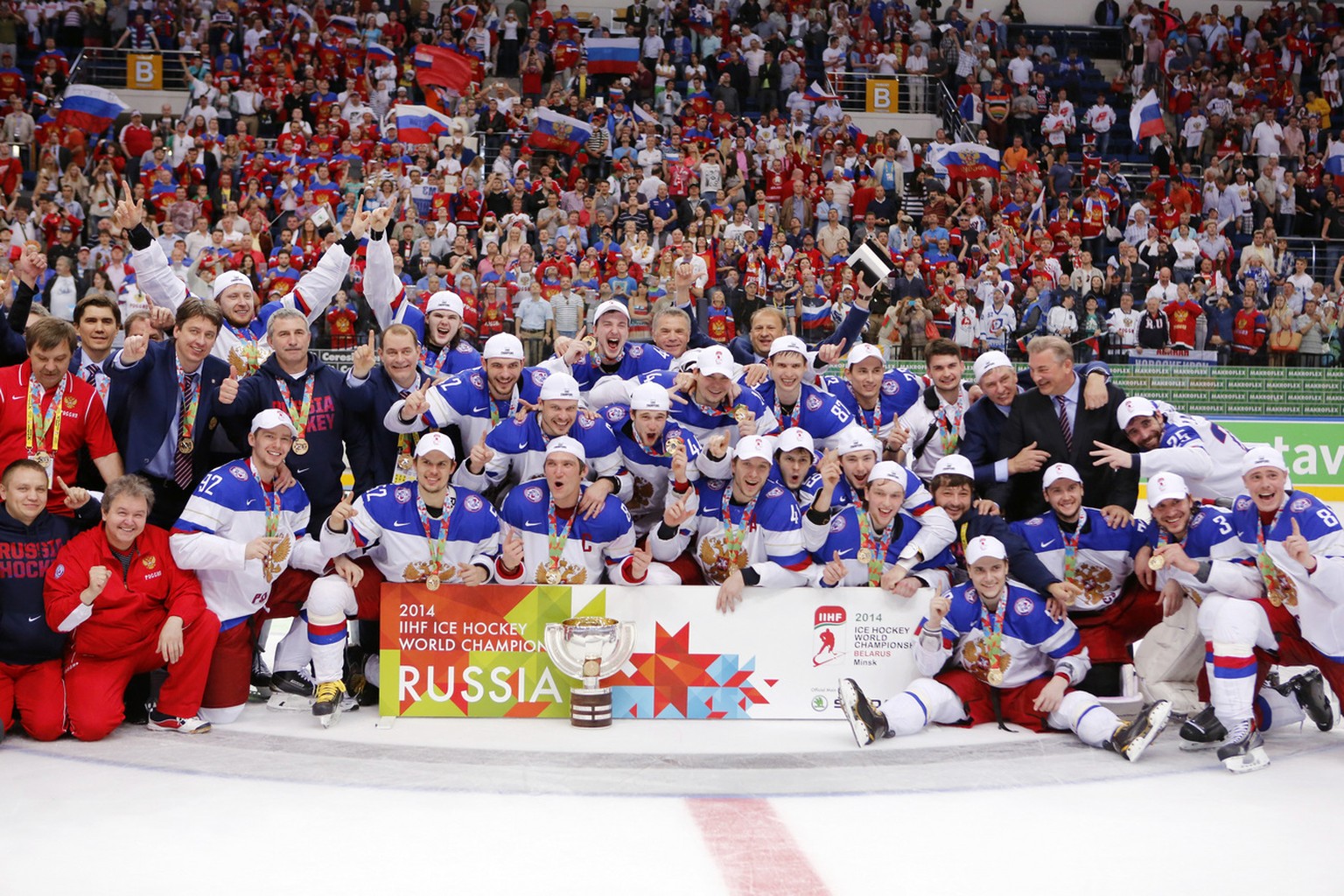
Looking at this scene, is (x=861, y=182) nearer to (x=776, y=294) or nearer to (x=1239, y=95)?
(x=776, y=294)

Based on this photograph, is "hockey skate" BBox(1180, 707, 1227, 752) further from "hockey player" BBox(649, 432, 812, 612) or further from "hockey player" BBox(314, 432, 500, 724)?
"hockey player" BBox(314, 432, 500, 724)

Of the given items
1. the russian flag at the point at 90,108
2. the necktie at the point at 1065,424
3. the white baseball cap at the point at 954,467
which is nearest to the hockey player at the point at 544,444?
the white baseball cap at the point at 954,467

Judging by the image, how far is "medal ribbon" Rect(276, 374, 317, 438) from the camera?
24.0ft

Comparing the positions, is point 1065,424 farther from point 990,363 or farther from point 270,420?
point 270,420

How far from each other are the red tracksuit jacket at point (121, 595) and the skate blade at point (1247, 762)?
533cm

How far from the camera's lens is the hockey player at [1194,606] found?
6691 millimetres

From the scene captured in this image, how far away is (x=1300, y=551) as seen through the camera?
20.7 feet

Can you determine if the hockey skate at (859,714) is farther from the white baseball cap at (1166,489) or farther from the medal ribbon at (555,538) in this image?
the white baseball cap at (1166,489)

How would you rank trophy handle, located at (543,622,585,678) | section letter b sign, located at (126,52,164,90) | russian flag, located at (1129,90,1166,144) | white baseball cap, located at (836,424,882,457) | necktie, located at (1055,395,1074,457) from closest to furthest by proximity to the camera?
trophy handle, located at (543,622,585,678)
white baseball cap, located at (836,424,882,457)
necktie, located at (1055,395,1074,457)
section letter b sign, located at (126,52,164,90)
russian flag, located at (1129,90,1166,144)

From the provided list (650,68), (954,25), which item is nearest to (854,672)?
(650,68)

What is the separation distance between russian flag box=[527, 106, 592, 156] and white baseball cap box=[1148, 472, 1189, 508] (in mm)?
16403

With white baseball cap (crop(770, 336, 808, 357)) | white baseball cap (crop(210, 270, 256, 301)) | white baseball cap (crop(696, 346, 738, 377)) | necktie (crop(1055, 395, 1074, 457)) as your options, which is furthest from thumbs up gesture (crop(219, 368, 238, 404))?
necktie (crop(1055, 395, 1074, 457))

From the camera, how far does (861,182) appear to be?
851 inches

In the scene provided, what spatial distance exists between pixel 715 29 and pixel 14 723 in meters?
22.4
